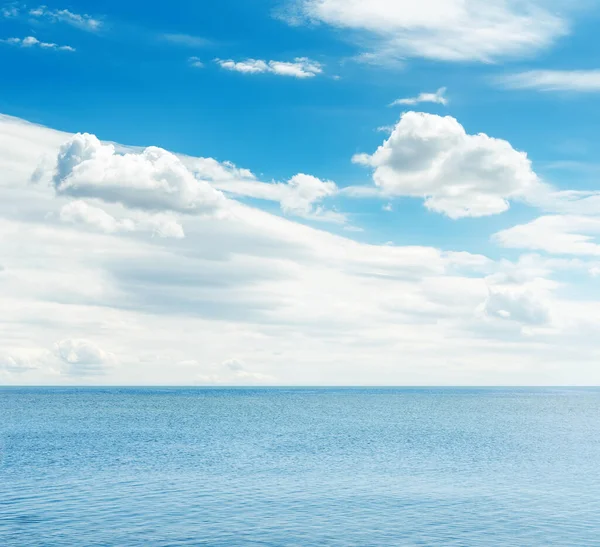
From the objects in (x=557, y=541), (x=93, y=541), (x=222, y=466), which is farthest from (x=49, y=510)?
(x=557, y=541)

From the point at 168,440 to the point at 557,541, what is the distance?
78.8 meters

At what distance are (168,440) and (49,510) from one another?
59.4 meters

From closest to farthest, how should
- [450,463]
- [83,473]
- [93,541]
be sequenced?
Answer: [93,541] → [83,473] → [450,463]

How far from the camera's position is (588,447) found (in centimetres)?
10875

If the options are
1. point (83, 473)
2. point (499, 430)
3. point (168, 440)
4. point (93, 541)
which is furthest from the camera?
point (499, 430)

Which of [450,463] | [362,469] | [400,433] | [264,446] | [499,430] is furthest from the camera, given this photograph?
[499,430]

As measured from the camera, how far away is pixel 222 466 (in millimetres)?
82375

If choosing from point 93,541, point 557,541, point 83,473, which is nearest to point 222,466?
point 83,473

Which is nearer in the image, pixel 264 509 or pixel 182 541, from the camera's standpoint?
pixel 182 541

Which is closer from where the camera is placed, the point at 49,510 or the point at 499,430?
the point at 49,510

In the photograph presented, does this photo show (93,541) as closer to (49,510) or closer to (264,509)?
(49,510)

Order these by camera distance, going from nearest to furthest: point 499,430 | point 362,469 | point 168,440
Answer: point 362,469 → point 168,440 → point 499,430

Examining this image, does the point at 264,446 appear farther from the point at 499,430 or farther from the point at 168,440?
the point at 499,430

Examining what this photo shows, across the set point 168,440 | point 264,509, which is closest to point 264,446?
point 168,440
